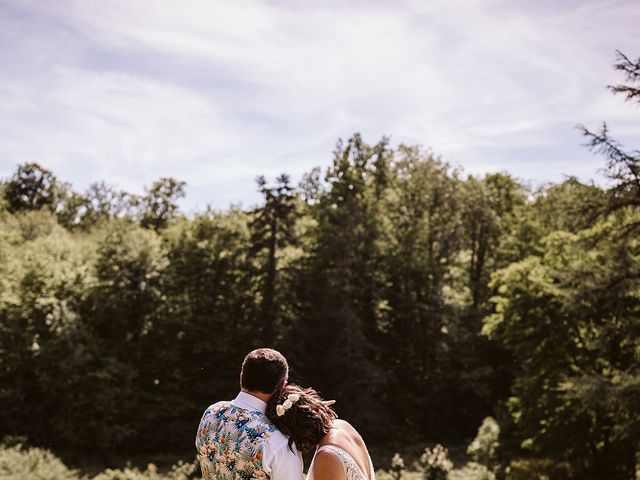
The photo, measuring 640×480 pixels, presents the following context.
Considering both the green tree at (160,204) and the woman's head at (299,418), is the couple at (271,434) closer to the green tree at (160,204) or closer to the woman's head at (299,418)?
the woman's head at (299,418)

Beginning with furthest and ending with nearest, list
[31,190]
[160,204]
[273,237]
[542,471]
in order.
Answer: [31,190] → [160,204] → [273,237] → [542,471]

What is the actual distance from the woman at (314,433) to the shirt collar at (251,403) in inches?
1.5

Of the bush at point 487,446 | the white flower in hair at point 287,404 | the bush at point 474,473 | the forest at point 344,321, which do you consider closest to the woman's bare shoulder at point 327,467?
the white flower in hair at point 287,404

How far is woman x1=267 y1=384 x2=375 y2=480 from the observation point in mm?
3139

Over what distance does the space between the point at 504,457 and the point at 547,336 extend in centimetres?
564

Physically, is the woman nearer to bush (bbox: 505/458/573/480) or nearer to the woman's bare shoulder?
the woman's bare shoulder

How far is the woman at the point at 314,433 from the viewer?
10.3 feet

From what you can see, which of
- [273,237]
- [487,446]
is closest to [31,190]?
[273,237]

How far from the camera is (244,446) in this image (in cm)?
311

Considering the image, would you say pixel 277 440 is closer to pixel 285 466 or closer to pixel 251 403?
pixel 285 466

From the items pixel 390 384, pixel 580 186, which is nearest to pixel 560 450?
pixel 580 186

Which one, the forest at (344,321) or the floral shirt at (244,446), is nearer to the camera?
the floral shirt at (244,446)

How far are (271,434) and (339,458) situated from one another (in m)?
0.42

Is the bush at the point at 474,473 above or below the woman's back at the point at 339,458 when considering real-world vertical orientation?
below
